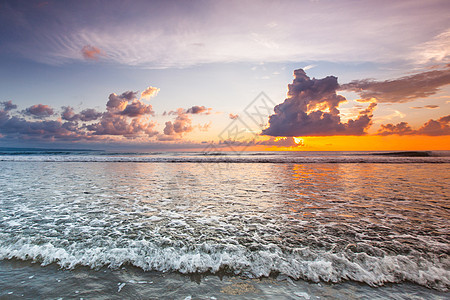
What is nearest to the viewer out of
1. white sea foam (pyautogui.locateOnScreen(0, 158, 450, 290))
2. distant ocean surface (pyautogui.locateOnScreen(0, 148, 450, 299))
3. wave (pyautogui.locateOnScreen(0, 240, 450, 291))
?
distant ocean surface (pyautogui.locateOnScreen(0, 148, 450, 299))

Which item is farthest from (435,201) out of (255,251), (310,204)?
(255,251)

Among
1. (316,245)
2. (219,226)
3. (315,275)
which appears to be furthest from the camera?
(219,226)

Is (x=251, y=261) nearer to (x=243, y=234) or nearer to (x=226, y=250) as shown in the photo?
(x=226, y=250)

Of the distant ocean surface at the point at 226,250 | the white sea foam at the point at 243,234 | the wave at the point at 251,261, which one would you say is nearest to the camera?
the distant ocean surface at the point at 226,250

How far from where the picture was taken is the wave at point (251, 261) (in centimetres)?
441

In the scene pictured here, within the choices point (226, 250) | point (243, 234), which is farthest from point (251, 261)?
point (243, 234)

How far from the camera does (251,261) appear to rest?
4906 mm

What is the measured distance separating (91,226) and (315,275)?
264 inches

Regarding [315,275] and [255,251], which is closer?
[315,275]

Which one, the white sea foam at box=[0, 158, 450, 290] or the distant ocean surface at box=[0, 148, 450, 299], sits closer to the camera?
the distant ocean surface at box=[0, 148, 450, 299]

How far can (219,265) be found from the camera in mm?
4805

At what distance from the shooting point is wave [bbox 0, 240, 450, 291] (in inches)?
174

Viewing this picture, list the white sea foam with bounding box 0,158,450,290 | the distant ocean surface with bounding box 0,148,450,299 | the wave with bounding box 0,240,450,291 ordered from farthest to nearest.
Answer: the white sea foam with bounding box 0,158,450,290 < the wave with bounding box 0,240,450,291 < the distant ocean surface with bounding box 0,148,450,299

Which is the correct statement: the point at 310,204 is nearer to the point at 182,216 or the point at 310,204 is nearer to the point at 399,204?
the point at 399,204
